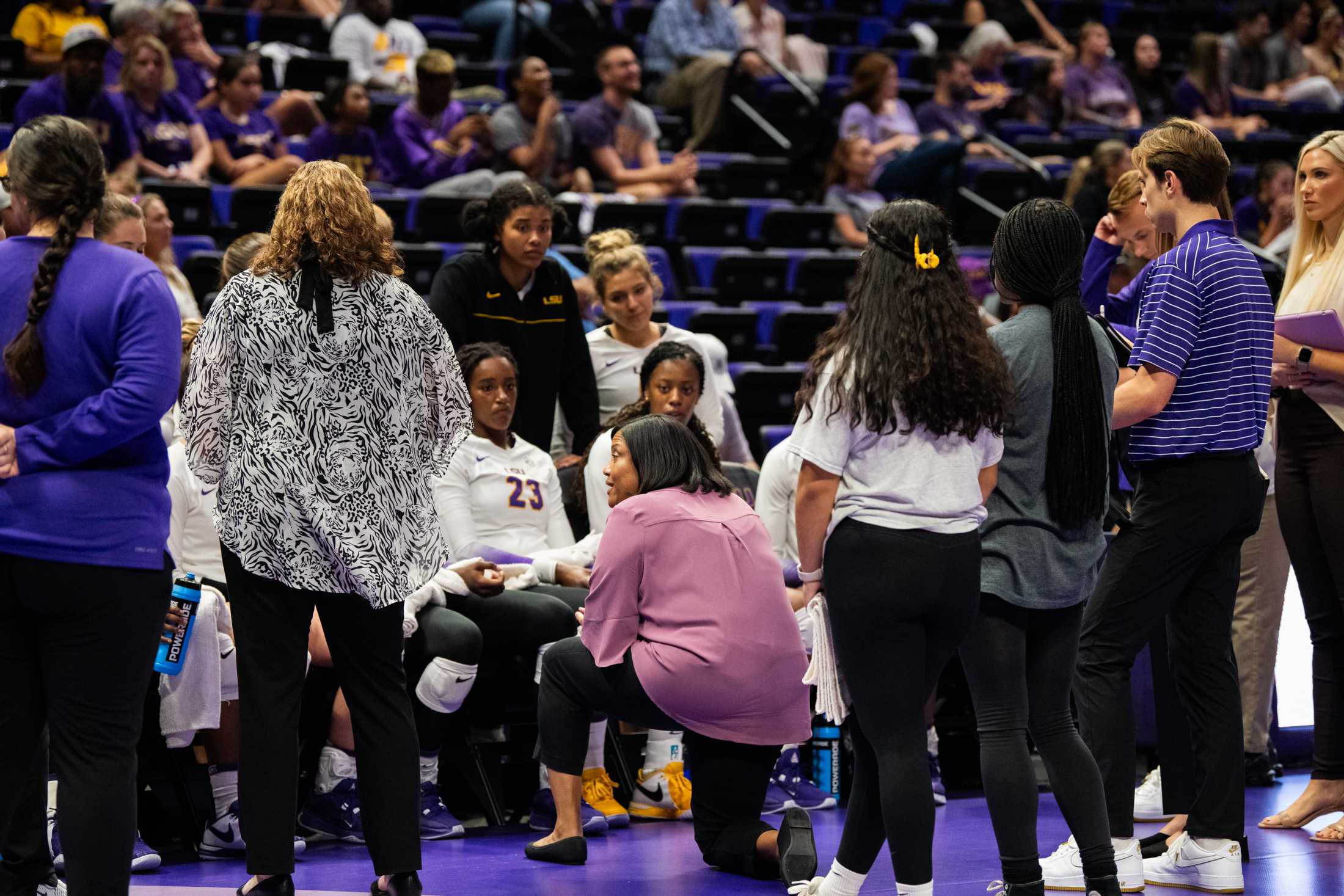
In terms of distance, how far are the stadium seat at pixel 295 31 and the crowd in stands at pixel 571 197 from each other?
3.4 inches

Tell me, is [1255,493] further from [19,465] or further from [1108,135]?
[1108,135]

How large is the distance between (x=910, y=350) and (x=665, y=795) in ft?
6.73

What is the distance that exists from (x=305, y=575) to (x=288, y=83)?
6299mm

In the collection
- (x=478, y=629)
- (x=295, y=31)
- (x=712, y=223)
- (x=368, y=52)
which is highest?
(x=295, y=31)

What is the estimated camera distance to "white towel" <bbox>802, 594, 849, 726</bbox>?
3.14 metres

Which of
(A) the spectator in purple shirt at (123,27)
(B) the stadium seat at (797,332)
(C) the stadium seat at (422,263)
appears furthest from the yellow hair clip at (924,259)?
(A) the spectator in purple shirt at (123,27)

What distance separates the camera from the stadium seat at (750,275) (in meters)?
8.12

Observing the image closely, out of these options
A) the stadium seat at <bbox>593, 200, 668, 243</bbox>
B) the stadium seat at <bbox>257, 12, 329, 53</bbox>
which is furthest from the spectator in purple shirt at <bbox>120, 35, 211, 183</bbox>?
the stadium seat at <bbox>593, 200, 668, 243</bbox>

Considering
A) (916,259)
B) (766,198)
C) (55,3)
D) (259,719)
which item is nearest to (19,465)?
(259,719)

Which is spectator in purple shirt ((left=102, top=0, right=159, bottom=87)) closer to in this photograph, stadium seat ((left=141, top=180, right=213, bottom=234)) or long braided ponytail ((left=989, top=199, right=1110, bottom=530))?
stadium seat ((left=141, top=180, right=213, bottom=234))

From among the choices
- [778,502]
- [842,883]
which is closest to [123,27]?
[778,502]

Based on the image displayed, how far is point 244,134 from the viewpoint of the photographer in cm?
804

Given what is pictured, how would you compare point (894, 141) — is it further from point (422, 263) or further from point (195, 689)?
point (195, 689)

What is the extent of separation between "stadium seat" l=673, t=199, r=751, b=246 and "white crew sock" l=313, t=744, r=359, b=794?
4856 mm
